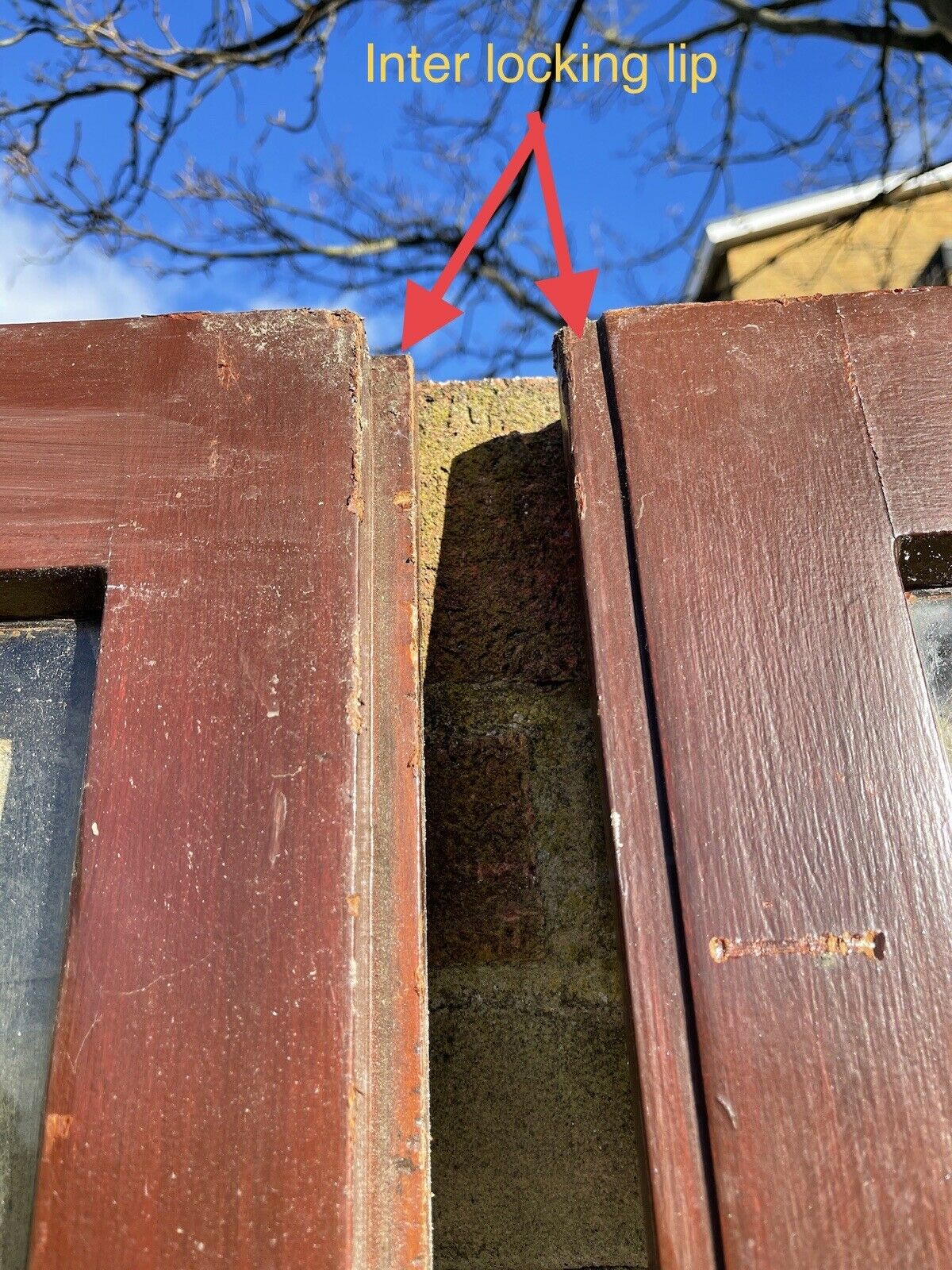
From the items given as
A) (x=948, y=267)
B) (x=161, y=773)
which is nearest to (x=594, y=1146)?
(x=161, y=773)

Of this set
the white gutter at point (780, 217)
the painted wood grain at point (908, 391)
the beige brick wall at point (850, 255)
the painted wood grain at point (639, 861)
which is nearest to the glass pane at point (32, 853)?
the painted wood grain at point (639, 861)

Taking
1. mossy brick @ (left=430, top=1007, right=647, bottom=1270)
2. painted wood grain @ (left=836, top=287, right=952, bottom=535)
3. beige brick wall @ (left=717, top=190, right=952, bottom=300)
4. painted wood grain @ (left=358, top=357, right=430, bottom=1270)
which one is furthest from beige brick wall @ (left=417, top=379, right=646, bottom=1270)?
beige brick wall @ (left=717, top=190, right=952, bottom=300)

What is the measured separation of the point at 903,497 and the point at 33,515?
67cm

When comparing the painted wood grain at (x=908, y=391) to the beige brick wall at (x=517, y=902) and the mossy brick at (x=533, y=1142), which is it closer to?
the beige brick wall at (x=517, y=902)

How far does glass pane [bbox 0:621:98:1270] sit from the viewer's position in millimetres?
631

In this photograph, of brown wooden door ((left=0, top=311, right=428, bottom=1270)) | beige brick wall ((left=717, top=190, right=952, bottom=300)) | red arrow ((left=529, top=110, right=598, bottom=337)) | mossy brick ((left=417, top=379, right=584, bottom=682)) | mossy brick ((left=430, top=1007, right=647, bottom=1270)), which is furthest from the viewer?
beige brick wall ((left=717, top=190, right=952, bottom=300))

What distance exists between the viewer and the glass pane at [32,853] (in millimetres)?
631

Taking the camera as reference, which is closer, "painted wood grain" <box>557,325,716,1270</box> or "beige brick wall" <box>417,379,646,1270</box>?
"painted wood grain" <box>557,325,716,1270</box>

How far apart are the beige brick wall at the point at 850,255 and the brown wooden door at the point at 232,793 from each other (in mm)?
2507

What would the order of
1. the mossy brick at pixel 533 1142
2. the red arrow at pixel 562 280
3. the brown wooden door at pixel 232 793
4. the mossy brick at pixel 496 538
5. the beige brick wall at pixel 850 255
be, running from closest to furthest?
the brown wooden door at pixel 232 793 → the mossy brick at pixel 533 1142 → the mossy brick at pixel 496 538 → the red arrow at pixel 562 280 → the beige brick wall at pixel 850 255

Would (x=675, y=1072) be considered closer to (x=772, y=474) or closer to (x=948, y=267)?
(x=772, y=474)

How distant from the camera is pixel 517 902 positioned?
77 centimetres

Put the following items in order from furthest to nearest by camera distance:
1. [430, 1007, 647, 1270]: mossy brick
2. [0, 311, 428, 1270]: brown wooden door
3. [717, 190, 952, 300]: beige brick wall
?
[717, 190, 952, 300]: beige brick wall < [430, 1007, 647, 1270]: mossy brick < [0, 311, 428, 1270]: brown wooden door

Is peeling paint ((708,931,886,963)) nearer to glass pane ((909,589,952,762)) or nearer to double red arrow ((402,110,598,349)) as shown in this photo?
glass pane ((909,589,952,762))
